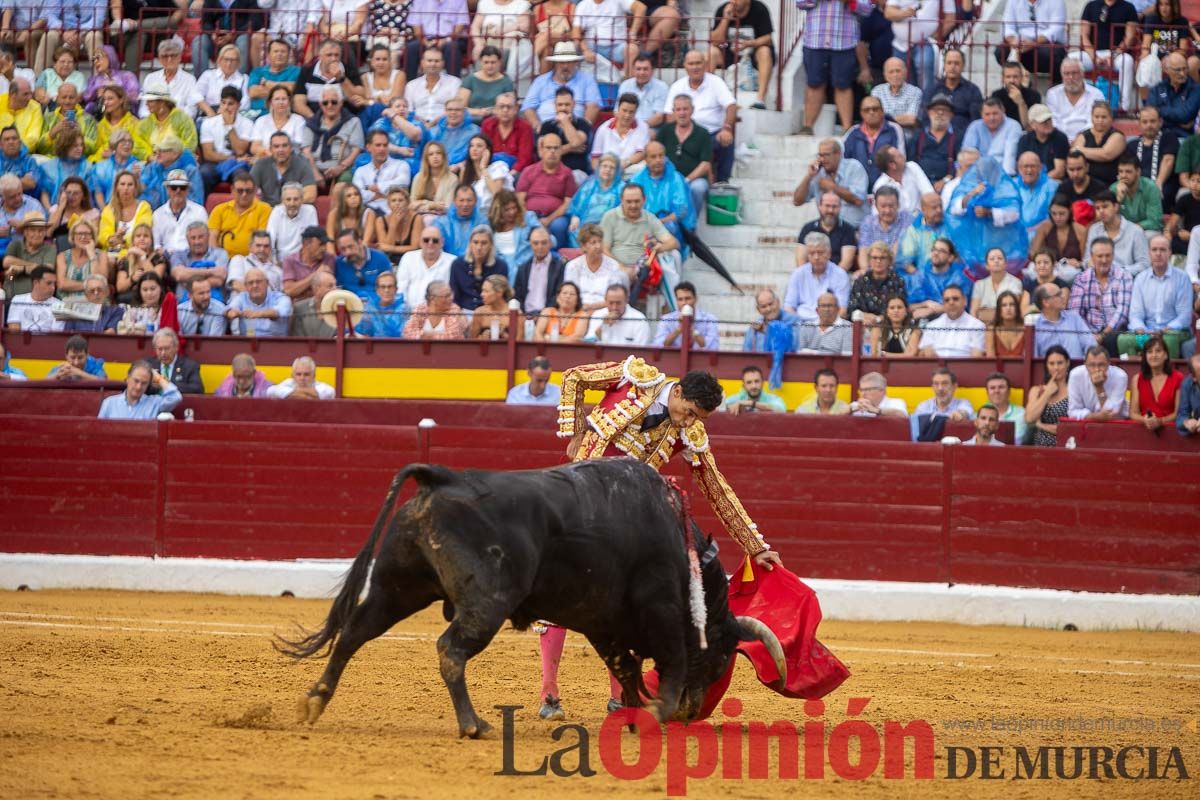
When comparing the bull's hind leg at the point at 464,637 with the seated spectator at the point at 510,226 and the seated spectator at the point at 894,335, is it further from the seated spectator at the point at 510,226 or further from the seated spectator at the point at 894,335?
the seated spectator at the point at 510,226

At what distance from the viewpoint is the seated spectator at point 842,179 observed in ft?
41.4

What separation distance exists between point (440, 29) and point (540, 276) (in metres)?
3.69

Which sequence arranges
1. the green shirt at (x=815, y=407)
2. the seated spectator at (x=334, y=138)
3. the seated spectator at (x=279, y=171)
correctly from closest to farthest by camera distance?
the green shirt at (x=815, y=407)
the seated spectator at (x=279, y=171)
the seated spectator at (x=334, y=138)

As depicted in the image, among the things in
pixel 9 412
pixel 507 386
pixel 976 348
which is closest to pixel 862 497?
pixel 976 348

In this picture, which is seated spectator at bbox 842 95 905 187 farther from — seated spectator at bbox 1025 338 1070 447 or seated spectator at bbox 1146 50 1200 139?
seated spectator at bbox 1025 338 1070 447

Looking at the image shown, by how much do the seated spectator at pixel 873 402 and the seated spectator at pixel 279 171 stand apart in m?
4.78

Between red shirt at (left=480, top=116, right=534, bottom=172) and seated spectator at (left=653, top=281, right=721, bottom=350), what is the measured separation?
6.68 feet

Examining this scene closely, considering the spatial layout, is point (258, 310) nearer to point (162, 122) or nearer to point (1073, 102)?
point (162, 122)

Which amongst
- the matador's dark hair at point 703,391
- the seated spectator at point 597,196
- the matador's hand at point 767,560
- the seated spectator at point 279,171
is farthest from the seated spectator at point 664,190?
the matador's dark hair at point 703,391

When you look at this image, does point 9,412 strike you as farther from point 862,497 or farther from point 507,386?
point 862,497

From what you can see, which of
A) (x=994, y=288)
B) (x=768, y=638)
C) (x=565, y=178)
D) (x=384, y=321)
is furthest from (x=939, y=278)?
(x=768, y=638)

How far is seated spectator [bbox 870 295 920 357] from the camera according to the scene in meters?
11.2

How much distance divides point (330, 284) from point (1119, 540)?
5.69 metres

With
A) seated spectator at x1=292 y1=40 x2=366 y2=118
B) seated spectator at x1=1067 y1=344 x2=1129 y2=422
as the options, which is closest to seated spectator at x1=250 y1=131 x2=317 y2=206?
seated spectator at x1=292 y1=40 x2=366 y2=118
